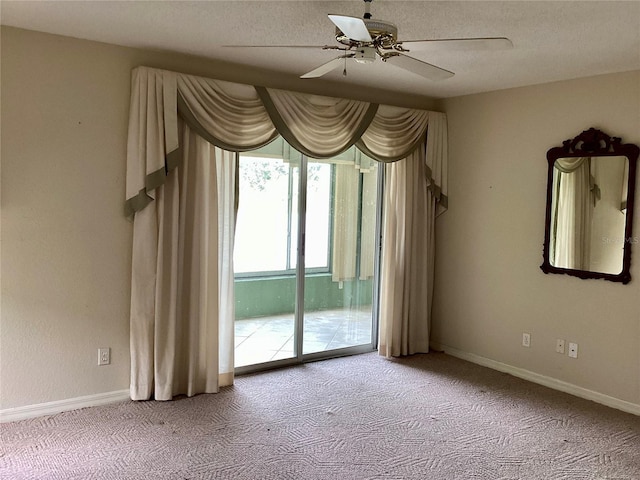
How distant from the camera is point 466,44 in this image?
2.47 meters

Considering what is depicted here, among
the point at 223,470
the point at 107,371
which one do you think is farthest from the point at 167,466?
the point at 107,371

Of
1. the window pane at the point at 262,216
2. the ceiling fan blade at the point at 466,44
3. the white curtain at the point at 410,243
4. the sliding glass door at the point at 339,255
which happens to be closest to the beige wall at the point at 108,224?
the white curtain at the point at 410,243

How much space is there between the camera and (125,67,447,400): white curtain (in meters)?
3.70

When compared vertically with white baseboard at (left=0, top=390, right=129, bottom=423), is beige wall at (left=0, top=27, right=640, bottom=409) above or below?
above

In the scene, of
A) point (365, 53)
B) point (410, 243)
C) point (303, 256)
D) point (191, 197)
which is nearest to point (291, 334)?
point (303, 256)

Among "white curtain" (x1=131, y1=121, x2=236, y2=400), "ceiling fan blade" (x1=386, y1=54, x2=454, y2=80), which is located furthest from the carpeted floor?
"ceiling fan blade" (x1=386, y1=54, x2=454, y2=80)

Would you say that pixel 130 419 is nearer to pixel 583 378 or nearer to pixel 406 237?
pixel 406 237

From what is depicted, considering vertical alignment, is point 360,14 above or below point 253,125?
above

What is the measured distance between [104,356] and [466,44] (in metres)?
2.99

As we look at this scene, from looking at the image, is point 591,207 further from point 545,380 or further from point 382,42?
point 382,42

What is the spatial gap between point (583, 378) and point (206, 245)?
3.05m

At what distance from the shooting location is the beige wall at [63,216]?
11.0ft

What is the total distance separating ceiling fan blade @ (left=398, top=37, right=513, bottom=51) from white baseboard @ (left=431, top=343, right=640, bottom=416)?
114 inches

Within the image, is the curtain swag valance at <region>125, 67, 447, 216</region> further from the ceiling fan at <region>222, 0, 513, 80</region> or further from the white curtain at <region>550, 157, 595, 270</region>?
the ceiling fan at <region>222, 0, 513, 80</region>
